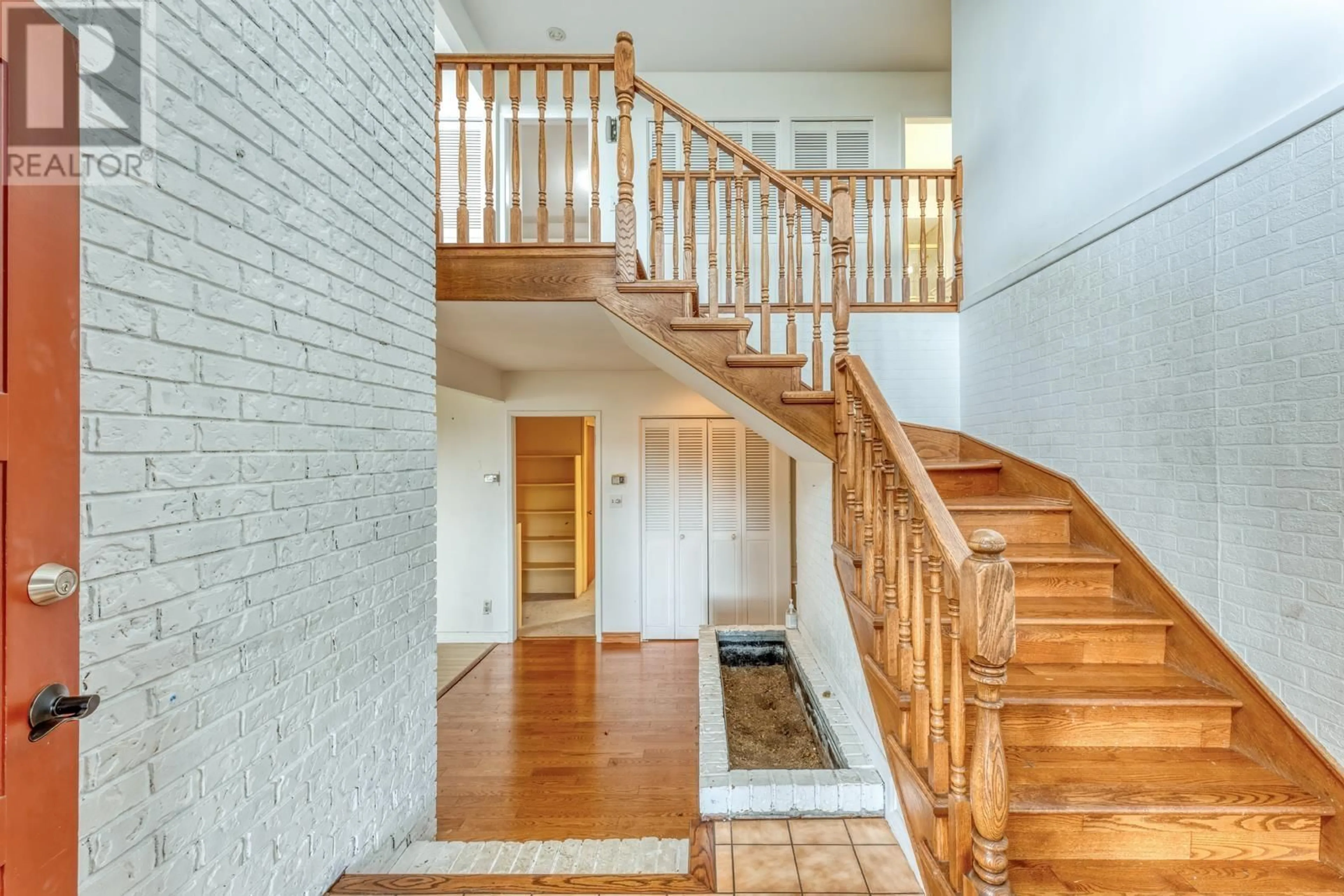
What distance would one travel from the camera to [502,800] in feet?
7.97

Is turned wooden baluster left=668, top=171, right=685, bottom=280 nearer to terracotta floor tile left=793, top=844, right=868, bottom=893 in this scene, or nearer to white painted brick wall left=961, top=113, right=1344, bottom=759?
white painted brick wall left=961, top=113, right=1344, bottom=759

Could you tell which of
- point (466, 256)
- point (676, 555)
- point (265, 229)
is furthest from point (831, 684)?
point (265, 229)

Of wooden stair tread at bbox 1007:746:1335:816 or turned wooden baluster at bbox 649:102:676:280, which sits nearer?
wooden stair tread at bbox 1007:746:1335:816

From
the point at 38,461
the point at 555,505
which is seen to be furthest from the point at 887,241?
the point at 555,505

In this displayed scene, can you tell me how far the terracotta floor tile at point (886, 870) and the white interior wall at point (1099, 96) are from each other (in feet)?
7.66

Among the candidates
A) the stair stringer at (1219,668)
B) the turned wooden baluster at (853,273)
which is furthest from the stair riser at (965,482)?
the turned wooden baluster at (853,273)

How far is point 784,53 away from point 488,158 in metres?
2.99

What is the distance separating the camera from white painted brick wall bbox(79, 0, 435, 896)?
0.92m

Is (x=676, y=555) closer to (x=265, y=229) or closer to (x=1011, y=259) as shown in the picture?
(x=1011, y=259)

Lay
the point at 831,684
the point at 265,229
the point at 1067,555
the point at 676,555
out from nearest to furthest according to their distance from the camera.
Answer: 1. the point at 265,229
2. the point at 1067,555
3. the point at 831,684
4. the point at 676,555

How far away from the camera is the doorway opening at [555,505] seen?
628cm

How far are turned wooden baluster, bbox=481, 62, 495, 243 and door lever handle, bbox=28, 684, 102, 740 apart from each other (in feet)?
6.32

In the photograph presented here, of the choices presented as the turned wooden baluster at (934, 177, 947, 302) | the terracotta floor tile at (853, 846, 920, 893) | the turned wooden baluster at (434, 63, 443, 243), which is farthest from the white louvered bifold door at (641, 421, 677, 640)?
the terracotta floor tile at (853, 846, 920, 893)

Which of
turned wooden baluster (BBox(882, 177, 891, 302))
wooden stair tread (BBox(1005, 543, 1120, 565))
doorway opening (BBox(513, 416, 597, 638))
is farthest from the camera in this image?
doorway opening (BBox(513, 416, 597, 638))
